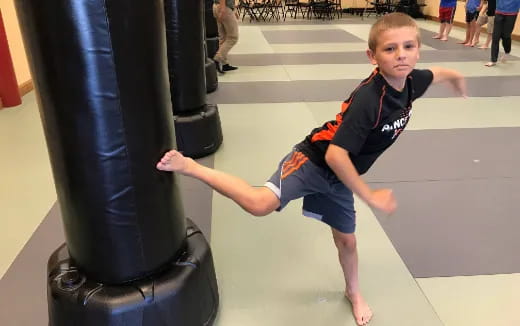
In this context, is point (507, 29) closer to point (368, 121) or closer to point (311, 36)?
point (311, 36)

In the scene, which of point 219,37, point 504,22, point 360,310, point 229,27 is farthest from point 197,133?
point 504,22

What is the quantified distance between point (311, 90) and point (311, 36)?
5.07 meters

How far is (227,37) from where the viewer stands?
636cm

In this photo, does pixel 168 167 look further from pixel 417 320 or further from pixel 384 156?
pixel 384 156

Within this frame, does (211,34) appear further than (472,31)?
No

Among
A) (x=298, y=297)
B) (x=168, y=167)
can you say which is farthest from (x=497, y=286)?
(x=168, y=167)

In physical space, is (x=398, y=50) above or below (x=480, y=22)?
above

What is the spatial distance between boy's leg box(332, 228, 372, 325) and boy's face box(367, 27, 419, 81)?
2.40ft

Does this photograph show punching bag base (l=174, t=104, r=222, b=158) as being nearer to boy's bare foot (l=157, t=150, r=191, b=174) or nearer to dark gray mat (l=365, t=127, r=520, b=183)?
dark gray mat (l=365, t=127, r=520, b=183)

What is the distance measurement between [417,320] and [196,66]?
247cm

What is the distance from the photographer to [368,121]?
Result: 155 cm

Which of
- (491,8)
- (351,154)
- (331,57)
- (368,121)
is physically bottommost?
(331,57)

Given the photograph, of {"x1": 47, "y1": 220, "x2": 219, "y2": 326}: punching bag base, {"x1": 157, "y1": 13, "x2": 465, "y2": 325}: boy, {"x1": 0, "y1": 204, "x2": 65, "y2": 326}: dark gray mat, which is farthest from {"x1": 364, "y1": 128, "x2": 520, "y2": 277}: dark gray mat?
{"x1": 0, "y1": 204, "x2": 65, "y2": 326}: dark gray mat

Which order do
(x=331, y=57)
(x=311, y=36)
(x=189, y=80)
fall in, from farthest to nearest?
1. (x=311, y=36)
2. (x=331, y=57)
3. (x=189, y=80)
